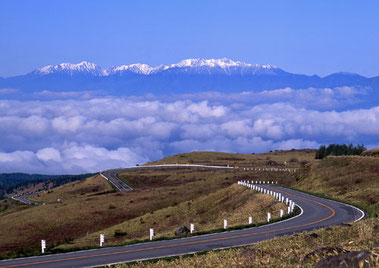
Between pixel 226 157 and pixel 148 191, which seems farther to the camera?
pixel 226 157

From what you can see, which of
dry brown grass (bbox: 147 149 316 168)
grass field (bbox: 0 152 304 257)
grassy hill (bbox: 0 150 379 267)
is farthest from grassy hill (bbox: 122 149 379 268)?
dry brown grass (bbox: 147 149 316 168)

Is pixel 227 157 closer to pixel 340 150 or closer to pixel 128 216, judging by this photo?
pixel 340 150

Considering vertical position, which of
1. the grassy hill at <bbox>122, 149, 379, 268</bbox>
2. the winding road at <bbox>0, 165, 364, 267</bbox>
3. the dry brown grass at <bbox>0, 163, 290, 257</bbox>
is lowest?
the dry brown grass at <bbox>0, 163, 290, 257</bbox>

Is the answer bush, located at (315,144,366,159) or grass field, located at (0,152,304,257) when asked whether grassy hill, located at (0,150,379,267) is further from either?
bush, located at (315,144,366,159)

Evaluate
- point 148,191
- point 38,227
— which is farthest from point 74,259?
point 148,191

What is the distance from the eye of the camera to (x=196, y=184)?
88250mm

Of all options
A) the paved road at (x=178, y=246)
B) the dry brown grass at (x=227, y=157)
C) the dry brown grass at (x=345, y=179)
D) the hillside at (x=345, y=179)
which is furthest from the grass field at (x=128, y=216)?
the dry brown grass at (x=227, y=157)

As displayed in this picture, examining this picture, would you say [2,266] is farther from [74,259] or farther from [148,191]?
[148,191]

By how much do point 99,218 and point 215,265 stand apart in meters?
50.7

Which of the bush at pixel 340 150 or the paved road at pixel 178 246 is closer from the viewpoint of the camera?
the paved road at pixel 178 246

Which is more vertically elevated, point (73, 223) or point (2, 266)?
point (2, 266)

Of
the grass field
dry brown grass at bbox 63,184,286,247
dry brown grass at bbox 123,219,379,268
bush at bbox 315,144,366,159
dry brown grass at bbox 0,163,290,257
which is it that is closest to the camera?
dry brown grass at bbox 123,219,379,268

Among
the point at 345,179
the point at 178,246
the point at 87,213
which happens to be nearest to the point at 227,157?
the point at 87,213

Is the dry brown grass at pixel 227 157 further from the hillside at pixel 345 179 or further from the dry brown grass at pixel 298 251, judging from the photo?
the dry brown grass at pixel 298 251
